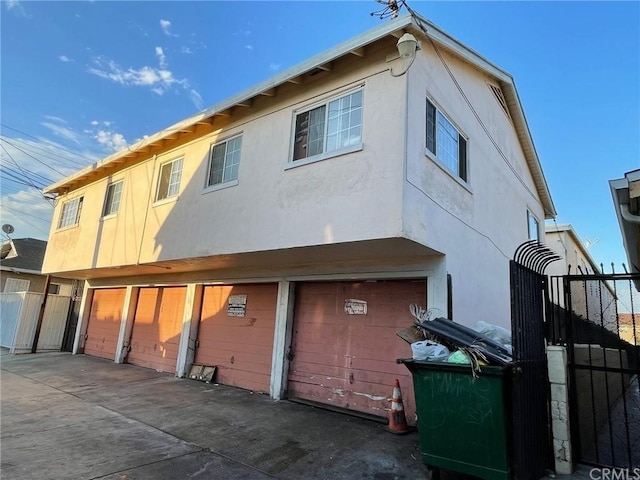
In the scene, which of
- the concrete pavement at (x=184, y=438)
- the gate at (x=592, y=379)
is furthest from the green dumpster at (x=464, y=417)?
the gate at (x=592, y=379)

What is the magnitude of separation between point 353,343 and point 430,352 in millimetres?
3051

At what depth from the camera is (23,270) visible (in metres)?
21.7

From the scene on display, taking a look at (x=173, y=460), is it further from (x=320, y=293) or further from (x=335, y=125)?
(x=335, y=125)

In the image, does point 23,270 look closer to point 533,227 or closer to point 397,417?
point 397,417

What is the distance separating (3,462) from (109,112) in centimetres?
1537

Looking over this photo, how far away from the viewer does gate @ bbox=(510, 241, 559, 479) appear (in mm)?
3627

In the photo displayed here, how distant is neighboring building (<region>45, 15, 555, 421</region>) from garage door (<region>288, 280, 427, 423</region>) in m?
0.03

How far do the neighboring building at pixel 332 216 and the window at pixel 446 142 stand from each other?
0.05 m

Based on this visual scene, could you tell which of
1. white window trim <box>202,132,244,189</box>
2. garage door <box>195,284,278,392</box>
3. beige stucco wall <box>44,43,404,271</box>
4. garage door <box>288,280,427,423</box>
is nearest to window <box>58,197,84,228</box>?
beige stucco wall <box>44,43,404,271</box>

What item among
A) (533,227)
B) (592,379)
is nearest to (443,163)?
(592,379)

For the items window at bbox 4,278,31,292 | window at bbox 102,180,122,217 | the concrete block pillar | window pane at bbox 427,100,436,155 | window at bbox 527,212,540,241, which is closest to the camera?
the concrete block pillar

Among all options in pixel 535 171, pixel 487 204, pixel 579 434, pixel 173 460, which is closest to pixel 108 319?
pixel 173 460

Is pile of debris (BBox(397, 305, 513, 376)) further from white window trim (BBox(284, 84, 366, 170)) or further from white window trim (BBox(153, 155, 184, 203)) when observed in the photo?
white window trim (BBox(153, 155, 184, 203))

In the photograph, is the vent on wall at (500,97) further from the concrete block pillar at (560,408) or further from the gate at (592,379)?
the concrete block pillar at (560,408)
